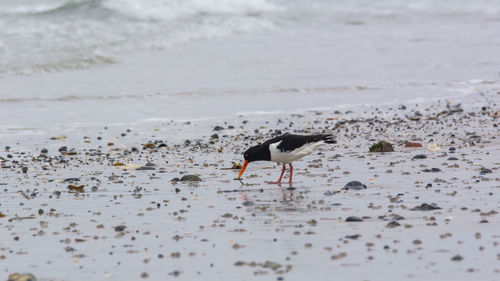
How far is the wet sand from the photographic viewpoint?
6000 mm

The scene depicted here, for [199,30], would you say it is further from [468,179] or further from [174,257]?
[174,257]

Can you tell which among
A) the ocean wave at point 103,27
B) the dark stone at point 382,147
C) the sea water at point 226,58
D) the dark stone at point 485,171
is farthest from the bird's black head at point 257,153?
the ocean wave at point 103,27

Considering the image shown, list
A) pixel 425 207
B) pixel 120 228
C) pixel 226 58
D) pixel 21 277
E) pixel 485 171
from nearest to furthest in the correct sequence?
pixel 21 277 < pixel 120 228 < pixel 425 207 < pixel 485 171 < pixel 226 58

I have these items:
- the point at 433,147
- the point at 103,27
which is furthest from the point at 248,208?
the point at 103,27

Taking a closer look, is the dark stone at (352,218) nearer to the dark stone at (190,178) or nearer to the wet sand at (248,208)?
the wet sand at (248,208)

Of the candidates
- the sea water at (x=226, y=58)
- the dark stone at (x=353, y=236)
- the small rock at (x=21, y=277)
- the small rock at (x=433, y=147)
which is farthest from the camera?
the sea water at (x=226, y=58)

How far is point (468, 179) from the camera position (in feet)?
30.6

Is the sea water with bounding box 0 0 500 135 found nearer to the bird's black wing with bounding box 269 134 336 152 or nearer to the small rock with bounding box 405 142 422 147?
the small rock with bounding box 405 142 422 147

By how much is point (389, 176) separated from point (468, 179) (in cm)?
105

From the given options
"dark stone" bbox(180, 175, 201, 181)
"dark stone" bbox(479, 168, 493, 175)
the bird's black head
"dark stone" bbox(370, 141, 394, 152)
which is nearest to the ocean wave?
"dark stone" bbox(370, 141, 394, 152)

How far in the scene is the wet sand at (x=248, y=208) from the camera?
19.7 ft

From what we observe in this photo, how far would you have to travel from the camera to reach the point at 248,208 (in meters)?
8.29

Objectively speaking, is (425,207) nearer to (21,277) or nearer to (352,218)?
(352,218)

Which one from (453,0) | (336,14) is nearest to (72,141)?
(336,14)
